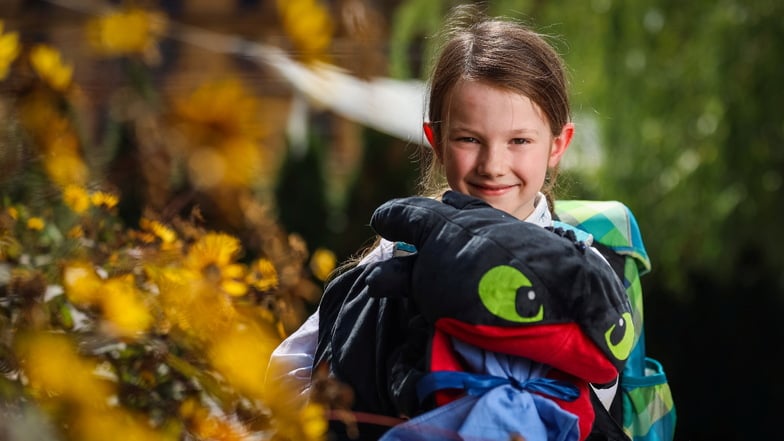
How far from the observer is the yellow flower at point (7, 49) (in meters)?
1.58

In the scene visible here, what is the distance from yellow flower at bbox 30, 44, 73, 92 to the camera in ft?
5.24

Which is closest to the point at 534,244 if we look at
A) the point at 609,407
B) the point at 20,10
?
the point at 609,407

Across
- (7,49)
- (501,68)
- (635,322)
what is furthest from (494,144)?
(7,49)

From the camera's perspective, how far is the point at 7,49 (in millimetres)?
1595

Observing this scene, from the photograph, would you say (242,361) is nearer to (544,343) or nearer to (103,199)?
(544,343)

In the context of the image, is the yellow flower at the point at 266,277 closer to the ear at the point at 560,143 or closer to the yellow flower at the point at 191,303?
the yellow flower at the point at 191,303

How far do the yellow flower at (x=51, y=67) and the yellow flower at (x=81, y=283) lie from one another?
10.8 inches

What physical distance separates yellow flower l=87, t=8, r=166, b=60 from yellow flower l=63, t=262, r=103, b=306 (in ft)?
1.16

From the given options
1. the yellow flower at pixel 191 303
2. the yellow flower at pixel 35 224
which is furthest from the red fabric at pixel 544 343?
the yellow flower at pixel 35 224

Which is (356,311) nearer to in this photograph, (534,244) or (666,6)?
(534,244)

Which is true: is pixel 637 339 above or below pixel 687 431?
above

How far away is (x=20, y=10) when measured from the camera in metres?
1.58

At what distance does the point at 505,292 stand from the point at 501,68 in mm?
480

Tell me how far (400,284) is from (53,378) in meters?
0.52
